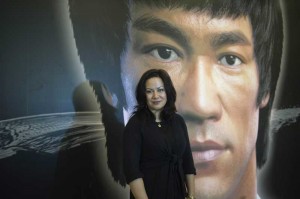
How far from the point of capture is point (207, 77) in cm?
253

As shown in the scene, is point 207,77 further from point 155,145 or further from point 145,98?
point 155,145

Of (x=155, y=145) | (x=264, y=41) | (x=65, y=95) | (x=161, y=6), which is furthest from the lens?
(x=264, y=41)

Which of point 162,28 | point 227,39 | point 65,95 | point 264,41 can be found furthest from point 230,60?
point 65,95

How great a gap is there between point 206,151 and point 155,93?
3.24 ft

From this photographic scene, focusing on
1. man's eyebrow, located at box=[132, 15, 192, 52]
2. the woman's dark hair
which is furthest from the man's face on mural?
the woman's dark hair

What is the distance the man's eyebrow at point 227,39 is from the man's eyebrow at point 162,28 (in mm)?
186

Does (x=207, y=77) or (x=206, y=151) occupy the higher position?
(x=207, y=77)

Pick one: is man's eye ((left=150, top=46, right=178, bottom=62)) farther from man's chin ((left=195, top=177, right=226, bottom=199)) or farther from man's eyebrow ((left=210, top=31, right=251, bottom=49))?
man's chin ((left=195, top=177, right=226, bottom=199))

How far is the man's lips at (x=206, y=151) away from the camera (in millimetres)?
2527

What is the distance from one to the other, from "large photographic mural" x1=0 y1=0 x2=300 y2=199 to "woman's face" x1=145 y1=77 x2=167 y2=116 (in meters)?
0.74

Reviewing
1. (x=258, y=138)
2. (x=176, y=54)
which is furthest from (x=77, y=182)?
(x=258, y=138)

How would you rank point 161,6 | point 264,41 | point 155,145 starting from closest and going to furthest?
point 155,145 → point 161,6 → point 264,41

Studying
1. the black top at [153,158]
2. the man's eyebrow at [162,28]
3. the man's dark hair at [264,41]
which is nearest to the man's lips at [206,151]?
the man's dark hair at [264,41]

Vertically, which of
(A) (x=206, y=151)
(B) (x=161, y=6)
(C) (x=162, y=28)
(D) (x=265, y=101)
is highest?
(B) (x=161, y=6)
